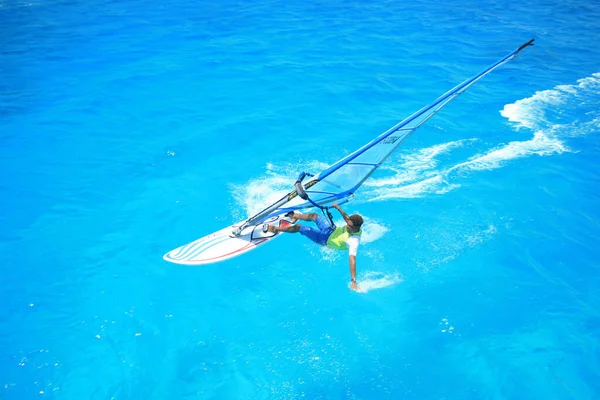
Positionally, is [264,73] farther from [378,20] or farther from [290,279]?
[290,279]

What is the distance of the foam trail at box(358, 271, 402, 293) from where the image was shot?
9438 millimetres

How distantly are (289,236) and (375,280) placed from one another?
7.53 feet

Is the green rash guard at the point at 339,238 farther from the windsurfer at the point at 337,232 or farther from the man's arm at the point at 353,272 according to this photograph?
the man's arm at the point at 353,272

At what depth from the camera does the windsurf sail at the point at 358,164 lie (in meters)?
7.87

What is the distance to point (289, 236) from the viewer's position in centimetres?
1069

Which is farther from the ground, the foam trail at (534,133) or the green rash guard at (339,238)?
the green rash guard at (339,238)

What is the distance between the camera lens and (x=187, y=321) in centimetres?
862

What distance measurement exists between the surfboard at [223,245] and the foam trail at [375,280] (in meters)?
1.94

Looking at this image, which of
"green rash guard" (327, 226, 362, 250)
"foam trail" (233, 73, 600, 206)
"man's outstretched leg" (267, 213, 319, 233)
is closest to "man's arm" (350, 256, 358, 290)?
"green rash guard" (327, 226, 362, 250)

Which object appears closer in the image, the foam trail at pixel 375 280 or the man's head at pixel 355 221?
the man's head at pixel 355 221

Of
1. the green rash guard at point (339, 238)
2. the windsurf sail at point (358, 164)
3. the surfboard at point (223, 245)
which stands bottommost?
the surfboard at point (223, 245)

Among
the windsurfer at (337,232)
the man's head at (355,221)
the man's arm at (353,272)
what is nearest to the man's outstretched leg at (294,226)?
the windsurfer at (337,232)

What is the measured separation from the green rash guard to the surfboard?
4.11ft

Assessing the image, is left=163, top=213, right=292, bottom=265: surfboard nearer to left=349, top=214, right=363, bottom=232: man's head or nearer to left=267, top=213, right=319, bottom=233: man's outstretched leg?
left=267, top=213, right=319, bottom=233: man's outstretched leg
